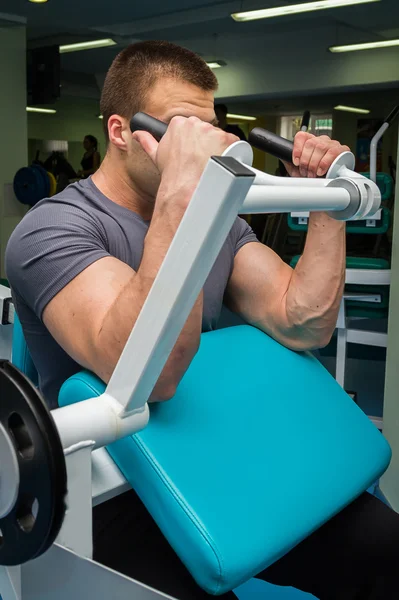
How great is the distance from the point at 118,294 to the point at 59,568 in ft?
1.23

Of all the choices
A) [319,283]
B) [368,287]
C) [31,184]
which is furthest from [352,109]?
[319,283]

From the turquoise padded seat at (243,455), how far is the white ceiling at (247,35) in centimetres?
535

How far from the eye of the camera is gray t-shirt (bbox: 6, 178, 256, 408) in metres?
0.96

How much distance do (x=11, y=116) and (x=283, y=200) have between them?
18.4ft

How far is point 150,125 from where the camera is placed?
936 millimetres

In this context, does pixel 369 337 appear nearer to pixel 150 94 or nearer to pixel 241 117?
pixel 150 94

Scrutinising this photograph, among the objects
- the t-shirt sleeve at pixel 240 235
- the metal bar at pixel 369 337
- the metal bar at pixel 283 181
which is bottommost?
the metal bar at pixel 369 337

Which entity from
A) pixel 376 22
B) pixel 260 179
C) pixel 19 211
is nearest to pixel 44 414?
pixel 260 179

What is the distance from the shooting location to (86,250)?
973 mm

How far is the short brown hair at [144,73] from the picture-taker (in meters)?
1.19

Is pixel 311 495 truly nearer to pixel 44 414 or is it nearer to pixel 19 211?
pixel 44 414

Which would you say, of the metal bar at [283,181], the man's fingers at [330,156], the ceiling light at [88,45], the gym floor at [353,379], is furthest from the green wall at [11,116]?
the metal bar at [283,181]

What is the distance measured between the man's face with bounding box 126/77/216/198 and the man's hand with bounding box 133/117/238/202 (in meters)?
0.36

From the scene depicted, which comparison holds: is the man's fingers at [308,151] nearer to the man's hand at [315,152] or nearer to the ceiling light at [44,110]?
the man's hand at [315,152]
